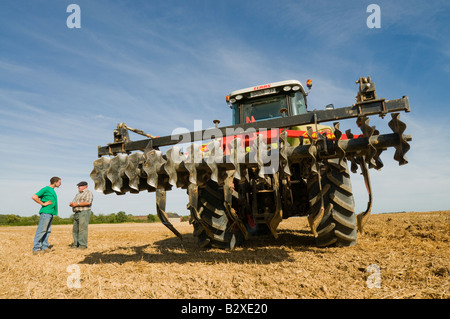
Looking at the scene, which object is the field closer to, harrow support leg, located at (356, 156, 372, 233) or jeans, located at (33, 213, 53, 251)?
harrow support leg, located at (356, 156, 372, 233)

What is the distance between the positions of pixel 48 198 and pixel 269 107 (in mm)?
5153

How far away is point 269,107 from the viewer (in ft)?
17.1

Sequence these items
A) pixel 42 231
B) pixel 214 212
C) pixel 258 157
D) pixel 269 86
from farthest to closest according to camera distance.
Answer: pixel 42 231 → pixel 269 86 → pixel 214 212 → pixel 258 157

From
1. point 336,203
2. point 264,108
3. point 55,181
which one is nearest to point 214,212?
point 336,203

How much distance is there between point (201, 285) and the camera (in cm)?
247

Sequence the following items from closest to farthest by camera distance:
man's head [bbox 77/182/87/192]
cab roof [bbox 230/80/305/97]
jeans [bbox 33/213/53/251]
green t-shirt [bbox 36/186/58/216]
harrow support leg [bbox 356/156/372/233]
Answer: harrow support leg [bbox 356/156/372/233], cab roof [bbox 230/80/305/97], jeans [bbox 33/213/53/251], green t-shirt [bbox 36/186/58/216], man's head [bbox 77/182/87/192]

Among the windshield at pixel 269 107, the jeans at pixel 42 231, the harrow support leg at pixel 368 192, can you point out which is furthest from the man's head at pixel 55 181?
the harrow support leg at pixel 368 192

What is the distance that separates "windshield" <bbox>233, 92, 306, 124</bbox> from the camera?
16.6 feet

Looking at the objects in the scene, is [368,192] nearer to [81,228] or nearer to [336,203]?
[336,203]

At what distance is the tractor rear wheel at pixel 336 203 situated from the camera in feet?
11.9

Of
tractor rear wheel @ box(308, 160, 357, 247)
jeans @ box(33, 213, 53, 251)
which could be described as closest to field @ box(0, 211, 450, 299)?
tractor rear wheel @ box(308, 160, 357, 247)

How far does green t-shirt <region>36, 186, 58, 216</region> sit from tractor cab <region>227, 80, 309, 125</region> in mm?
4398

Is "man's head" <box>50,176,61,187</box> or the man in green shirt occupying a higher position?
"man's head" <box>50,176,61,187</box>

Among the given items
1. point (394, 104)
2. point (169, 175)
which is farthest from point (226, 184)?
point (394, 104)
